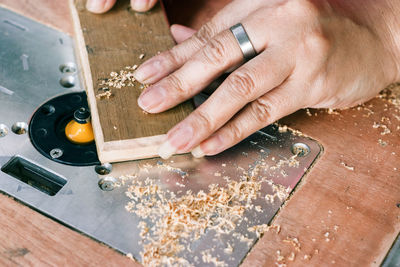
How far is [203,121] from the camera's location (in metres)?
0.92

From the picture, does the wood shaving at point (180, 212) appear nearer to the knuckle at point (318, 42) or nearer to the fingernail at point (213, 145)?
the fingernail at point (213, 145)

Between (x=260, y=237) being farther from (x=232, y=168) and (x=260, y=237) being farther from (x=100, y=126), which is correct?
(x=100, y=126)

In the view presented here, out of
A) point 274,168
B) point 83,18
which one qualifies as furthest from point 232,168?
point 83,18

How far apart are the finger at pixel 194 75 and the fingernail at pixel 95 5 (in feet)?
1.16

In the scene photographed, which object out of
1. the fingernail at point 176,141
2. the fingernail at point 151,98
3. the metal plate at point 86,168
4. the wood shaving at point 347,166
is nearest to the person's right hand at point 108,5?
the metal plate at point 86,168

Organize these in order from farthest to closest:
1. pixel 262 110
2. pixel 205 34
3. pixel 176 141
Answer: pixel 205 34 < pixel 262 110 < pixel 176 141

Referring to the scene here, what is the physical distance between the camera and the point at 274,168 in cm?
96

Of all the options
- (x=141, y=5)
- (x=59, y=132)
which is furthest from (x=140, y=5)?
(x=59, y=132)

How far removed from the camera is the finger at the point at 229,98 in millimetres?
898

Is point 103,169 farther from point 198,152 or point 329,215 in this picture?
point 329,215

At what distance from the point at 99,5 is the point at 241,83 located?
0.49m

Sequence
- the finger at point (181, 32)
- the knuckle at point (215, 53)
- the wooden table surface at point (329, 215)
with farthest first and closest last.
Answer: the finger at point (181, 32) < the knuckle at point (215, 53) < the wooden table surface at point (329, 215)

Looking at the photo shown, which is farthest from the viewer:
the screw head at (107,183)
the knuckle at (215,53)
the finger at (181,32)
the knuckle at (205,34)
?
the finger at (181,32)

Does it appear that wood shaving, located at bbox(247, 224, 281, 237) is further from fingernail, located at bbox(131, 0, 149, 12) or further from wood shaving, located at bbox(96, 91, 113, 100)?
fingernail, located at bbox(131, 0, 149, 12)
